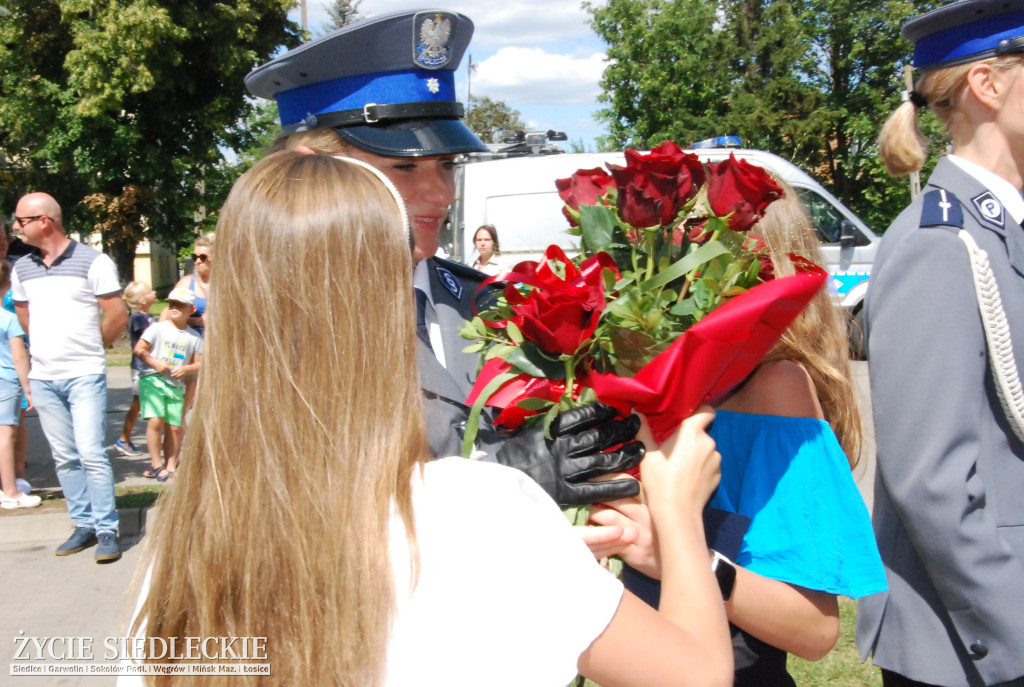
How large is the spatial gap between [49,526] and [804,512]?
5.73 m

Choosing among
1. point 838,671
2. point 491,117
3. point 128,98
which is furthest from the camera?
point 491,117

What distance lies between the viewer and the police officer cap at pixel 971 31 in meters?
1.79

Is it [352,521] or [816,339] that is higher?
[816,339]

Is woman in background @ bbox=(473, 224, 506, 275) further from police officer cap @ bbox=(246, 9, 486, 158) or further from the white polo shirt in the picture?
police officer cap @ bbox=(246, 9, 486, 158)

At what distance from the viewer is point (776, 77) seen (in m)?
19.1

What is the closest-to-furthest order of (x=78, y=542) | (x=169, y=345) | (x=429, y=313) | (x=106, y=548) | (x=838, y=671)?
(x=429, y=313) → (x=838, y=671) → (x=106, y=548) → (x=78, y=542) → (x=169, y=345)

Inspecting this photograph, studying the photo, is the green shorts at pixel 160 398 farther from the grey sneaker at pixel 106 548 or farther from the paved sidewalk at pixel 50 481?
the grey sneaker at pixel 106 548

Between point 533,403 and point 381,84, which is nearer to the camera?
point 533,403

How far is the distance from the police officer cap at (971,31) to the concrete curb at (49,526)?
5.44 meters

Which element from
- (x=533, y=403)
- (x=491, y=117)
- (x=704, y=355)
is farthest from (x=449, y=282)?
(x=491, y=117)

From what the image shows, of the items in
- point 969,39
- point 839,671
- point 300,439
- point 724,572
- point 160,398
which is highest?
point 969,39

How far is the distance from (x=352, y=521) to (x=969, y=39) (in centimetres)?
167

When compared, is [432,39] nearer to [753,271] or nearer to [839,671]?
[753,271]

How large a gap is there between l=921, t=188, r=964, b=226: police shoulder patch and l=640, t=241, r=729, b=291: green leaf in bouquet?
65cm
